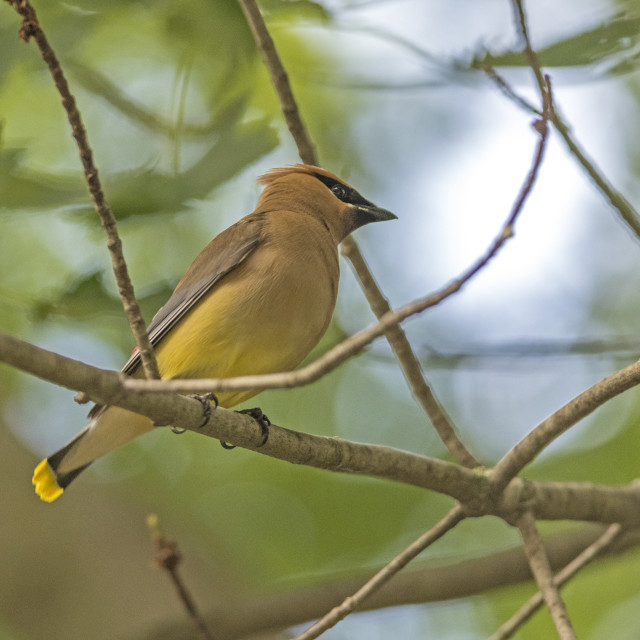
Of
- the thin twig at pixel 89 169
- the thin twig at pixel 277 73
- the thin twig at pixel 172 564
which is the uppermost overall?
the thin twig at pixel 277 73

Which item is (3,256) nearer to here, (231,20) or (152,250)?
(152,250)

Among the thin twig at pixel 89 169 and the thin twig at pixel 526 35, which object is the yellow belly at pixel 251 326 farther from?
the thin twig at pixel 526 35

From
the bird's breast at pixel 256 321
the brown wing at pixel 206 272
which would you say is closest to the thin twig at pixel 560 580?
the bird's breast at pixel 256 321

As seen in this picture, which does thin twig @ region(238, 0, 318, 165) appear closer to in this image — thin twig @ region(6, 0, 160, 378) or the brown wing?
the brown wing

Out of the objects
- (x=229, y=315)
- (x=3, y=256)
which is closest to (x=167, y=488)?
(x=3, y=256)

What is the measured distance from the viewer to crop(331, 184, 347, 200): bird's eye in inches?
208

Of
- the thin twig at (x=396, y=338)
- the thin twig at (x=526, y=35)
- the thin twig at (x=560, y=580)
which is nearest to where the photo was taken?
the thin twig at (x=526, y=35)

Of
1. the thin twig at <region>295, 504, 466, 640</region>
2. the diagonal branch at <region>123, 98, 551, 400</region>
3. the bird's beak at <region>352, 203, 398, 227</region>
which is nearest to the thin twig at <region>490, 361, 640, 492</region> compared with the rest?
the thin twig at <region>295, 504, 466, 640</region>

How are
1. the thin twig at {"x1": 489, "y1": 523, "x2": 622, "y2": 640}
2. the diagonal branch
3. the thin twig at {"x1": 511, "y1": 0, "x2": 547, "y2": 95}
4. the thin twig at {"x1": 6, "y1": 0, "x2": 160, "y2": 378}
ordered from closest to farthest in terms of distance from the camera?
the diagonal branch
the thin twig at {"x1": 6, "y1": 0, "x2": 160, "y2": 378}
the thin twig at {"x1": 511, "y1": 0, "x2": 547, "y2": 95}
the thin twig at {"x1": 489, "y1": 523, "x2": 622, "y2": 640}

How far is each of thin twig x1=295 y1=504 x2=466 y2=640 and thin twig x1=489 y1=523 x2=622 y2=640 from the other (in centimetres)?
48

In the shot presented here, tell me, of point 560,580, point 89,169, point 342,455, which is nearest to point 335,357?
point 89,169

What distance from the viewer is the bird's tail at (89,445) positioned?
4418 mm

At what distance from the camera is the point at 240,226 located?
4680 mm

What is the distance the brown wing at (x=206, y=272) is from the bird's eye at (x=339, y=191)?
0.67m
